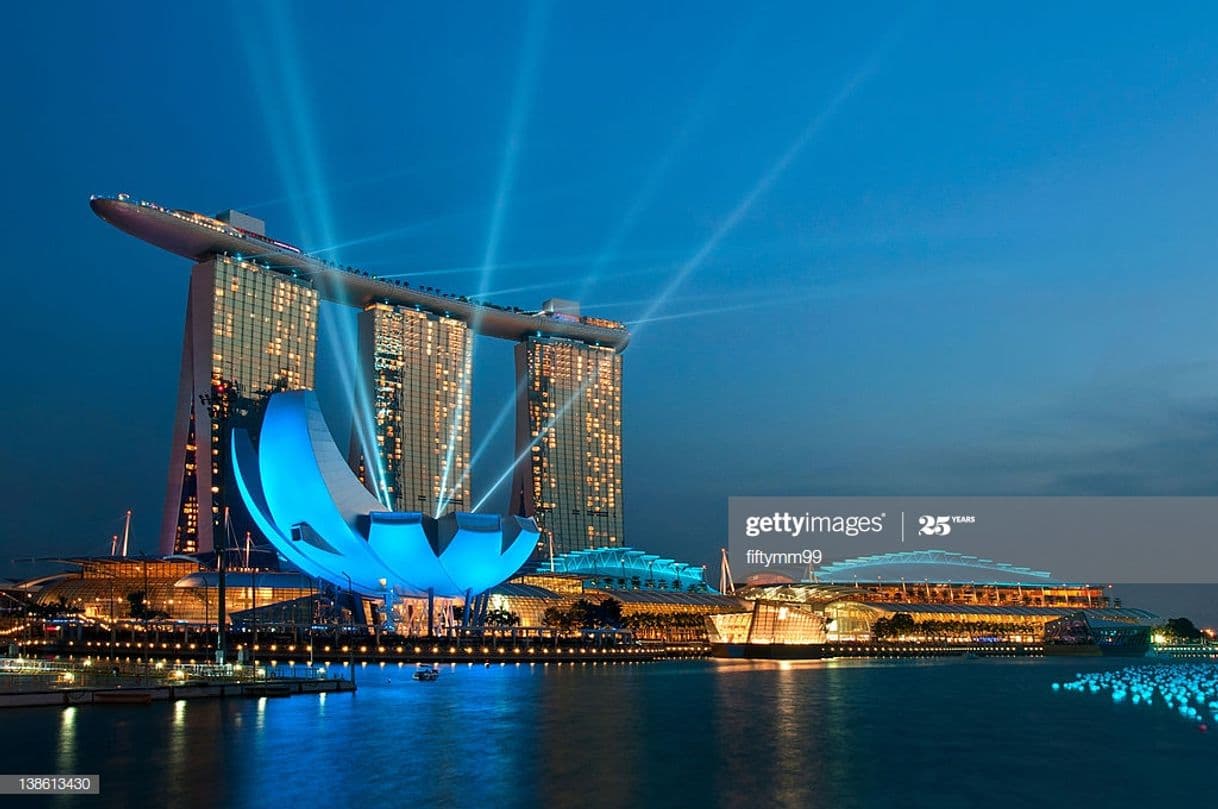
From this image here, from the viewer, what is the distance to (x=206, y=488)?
12756 cm

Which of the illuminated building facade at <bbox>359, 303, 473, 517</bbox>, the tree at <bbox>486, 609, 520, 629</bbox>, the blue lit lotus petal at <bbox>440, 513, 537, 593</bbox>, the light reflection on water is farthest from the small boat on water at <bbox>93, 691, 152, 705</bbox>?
the illuminated building facade at <bbox>359, 303, 473, 517</bbox>

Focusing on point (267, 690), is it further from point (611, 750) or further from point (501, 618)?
point (501, 618)

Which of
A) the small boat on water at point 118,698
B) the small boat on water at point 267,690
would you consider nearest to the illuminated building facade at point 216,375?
the small boat on water at point 267,690

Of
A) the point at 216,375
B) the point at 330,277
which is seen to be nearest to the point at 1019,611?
the point at 330,277

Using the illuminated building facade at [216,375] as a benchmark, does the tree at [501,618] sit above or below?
below

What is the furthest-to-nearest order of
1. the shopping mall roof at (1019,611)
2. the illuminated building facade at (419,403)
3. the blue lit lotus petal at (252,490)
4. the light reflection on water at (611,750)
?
the illuminated building facade at (419,403) → the shopping mall roof at (1019,611) → the blue lit lotus petal at (252,490) → the light reflection on water at (611,750)

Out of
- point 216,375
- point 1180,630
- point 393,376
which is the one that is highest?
point 393,376

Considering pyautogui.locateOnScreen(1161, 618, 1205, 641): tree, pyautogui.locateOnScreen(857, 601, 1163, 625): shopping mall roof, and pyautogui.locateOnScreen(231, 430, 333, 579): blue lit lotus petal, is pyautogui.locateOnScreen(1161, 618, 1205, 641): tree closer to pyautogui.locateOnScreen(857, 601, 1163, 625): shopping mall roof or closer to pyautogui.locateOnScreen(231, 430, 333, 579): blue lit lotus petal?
pyautogui.locateOnScreen(857, 601, 1163, 625): shopping mall roof

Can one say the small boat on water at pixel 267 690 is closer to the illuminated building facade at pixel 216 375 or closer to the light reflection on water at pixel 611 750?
the light reflection on water at pixel 611 750

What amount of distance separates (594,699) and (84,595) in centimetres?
7763

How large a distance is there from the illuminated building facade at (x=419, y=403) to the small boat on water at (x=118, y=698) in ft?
347

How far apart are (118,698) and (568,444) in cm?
12724

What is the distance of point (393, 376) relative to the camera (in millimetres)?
158625

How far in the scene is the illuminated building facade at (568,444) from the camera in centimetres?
16825
